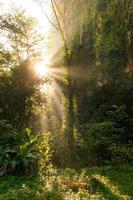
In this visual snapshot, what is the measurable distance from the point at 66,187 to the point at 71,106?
1373 centimetres

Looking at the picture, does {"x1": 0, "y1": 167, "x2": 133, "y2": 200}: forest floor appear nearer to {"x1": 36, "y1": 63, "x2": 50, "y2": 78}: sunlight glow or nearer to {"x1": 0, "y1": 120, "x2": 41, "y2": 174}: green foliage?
{"x1": 0, "y1": 120, "x2": 41, "y2": 174}: green foliage

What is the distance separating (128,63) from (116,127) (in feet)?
21.1

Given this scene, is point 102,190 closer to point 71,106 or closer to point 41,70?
point 71,106

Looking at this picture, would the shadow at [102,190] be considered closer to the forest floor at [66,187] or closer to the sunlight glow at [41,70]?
the forest floor at [66,187]

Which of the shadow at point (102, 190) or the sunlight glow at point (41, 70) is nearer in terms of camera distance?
the shadow at point (102, 190)

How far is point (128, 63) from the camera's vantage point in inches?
1070

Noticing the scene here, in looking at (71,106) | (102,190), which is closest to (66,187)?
(102,190)

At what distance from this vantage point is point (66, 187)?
38.6 feet

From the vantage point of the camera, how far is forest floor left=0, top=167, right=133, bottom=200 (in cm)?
1057

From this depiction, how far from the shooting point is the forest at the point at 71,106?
43.2 feet

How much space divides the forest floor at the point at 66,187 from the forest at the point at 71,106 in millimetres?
28

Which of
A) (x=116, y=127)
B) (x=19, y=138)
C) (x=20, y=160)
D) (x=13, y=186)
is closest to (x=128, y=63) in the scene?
(x=116, y=127)

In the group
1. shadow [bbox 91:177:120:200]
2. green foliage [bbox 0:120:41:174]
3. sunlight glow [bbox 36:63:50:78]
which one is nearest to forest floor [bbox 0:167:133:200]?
shadow [bbox 91:177:120:200]

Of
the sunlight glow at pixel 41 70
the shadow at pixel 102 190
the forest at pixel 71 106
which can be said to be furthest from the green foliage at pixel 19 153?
the sunlight glow at pixel 41 70
